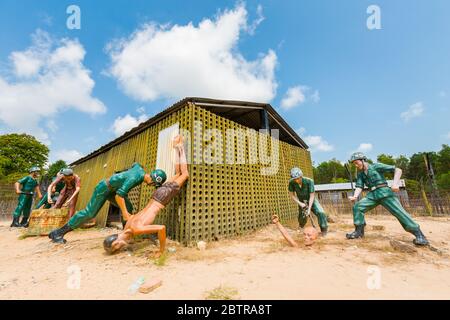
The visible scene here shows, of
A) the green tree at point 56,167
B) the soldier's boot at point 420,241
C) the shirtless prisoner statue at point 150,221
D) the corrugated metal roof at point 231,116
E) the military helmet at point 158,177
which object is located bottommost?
the soldier's boot at point 420,241

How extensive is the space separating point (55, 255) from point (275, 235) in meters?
4.89

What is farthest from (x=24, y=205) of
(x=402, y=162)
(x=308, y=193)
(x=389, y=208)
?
(x=402, y=162)

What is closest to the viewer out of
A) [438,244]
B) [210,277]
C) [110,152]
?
[210,277]

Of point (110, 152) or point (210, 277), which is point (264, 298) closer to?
point (210, 277)

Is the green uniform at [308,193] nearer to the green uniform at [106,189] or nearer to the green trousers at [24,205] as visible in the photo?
the green uniform at [106,189]

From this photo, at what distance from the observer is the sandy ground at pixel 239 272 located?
2.30 m

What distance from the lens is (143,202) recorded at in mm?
6012

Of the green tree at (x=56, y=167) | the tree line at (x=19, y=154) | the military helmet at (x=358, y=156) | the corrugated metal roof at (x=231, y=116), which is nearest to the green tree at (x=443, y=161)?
the corrugated metal roof at (x=231, y=116)

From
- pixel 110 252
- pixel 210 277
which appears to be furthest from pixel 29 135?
pixel 210 277

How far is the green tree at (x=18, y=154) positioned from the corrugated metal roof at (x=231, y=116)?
25234mm

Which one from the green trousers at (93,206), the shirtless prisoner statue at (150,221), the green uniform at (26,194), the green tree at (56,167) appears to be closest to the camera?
the shirtless prisoner statue at (150,221)

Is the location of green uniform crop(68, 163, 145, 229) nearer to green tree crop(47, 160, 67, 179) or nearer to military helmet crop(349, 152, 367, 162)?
military helmet crop(349, 152, 367, 162)

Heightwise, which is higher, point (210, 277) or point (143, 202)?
point (143, 202)
